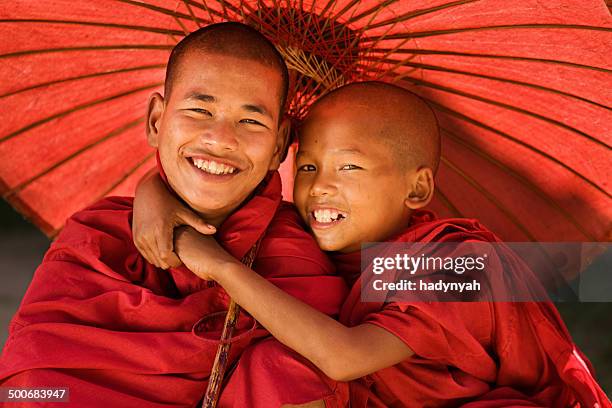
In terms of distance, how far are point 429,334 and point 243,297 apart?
46cm

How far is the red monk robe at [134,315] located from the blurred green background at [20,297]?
1554 mm

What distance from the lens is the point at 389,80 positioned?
2.57 metres

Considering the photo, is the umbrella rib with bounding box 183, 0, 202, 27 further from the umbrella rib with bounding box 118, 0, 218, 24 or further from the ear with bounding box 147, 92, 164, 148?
the ear with bounding box 147, 92, 164, 148

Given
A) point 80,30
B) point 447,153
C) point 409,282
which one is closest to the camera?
point 409,282

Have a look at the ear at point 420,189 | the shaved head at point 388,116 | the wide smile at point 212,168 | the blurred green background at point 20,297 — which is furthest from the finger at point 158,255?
the blurred green background at point 20,297

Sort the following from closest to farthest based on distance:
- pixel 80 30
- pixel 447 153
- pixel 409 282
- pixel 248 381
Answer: pixel 248 381 → pixel 409 282 → pixel 80 30 → pixel 447 153

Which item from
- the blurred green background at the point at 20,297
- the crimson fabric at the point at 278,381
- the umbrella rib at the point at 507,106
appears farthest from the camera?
the blurred green background at the point at 20,297

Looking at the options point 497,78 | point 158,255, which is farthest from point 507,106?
point 158,255

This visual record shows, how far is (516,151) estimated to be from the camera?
2.64 metres

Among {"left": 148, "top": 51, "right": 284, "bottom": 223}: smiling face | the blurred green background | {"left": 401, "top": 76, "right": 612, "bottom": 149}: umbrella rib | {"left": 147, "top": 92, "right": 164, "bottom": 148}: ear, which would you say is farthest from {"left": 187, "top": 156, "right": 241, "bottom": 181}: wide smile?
the blurred green background

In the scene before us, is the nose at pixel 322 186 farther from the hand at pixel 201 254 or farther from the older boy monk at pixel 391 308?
the hand at pixel 201 254

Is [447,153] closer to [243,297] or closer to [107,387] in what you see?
[243,297]

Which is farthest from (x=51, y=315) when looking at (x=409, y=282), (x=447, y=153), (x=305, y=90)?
(x=447, y=153)

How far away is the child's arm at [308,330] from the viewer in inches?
73.4
